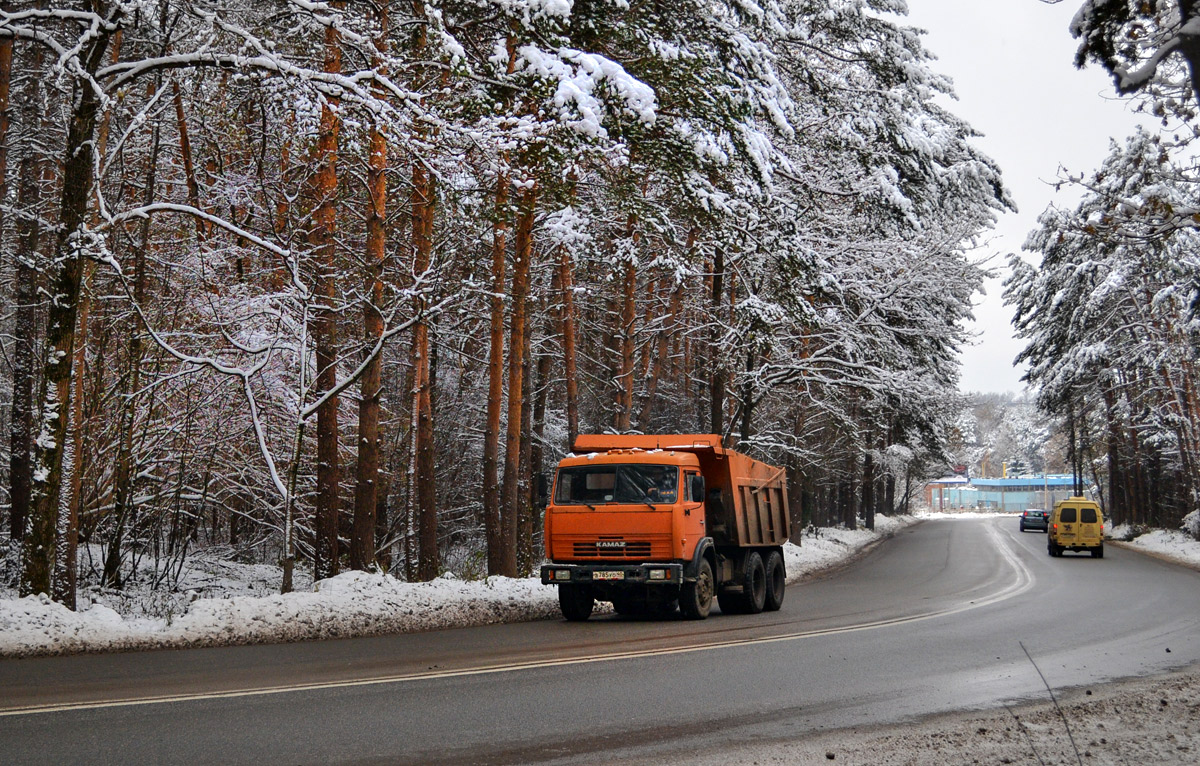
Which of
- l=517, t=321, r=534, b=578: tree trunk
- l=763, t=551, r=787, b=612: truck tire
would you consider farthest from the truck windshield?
l=517, t=321, r=534, b=578: tree trunk

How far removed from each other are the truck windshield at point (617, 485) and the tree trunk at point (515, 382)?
435 cm

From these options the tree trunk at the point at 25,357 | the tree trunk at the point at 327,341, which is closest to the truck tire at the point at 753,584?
the tree trunk at the point at 327,341

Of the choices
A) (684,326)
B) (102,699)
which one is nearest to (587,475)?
(102,699)

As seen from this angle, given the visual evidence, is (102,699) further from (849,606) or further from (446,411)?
(446,411)

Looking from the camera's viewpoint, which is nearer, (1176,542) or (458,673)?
(458,673)

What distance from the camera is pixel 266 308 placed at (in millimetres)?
16766

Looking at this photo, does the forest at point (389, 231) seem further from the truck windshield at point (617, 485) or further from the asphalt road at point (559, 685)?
the asphalt road at point (559, 685)

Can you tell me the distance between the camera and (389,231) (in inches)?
900

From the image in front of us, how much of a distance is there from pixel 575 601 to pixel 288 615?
4652 mm

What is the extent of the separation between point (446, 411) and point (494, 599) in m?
15.6

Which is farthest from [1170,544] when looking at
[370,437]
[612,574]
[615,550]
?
[370,437]

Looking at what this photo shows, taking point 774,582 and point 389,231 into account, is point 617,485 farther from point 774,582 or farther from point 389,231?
point 389,231

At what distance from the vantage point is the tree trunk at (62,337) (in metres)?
12.2

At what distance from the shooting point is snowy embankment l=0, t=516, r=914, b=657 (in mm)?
11359
